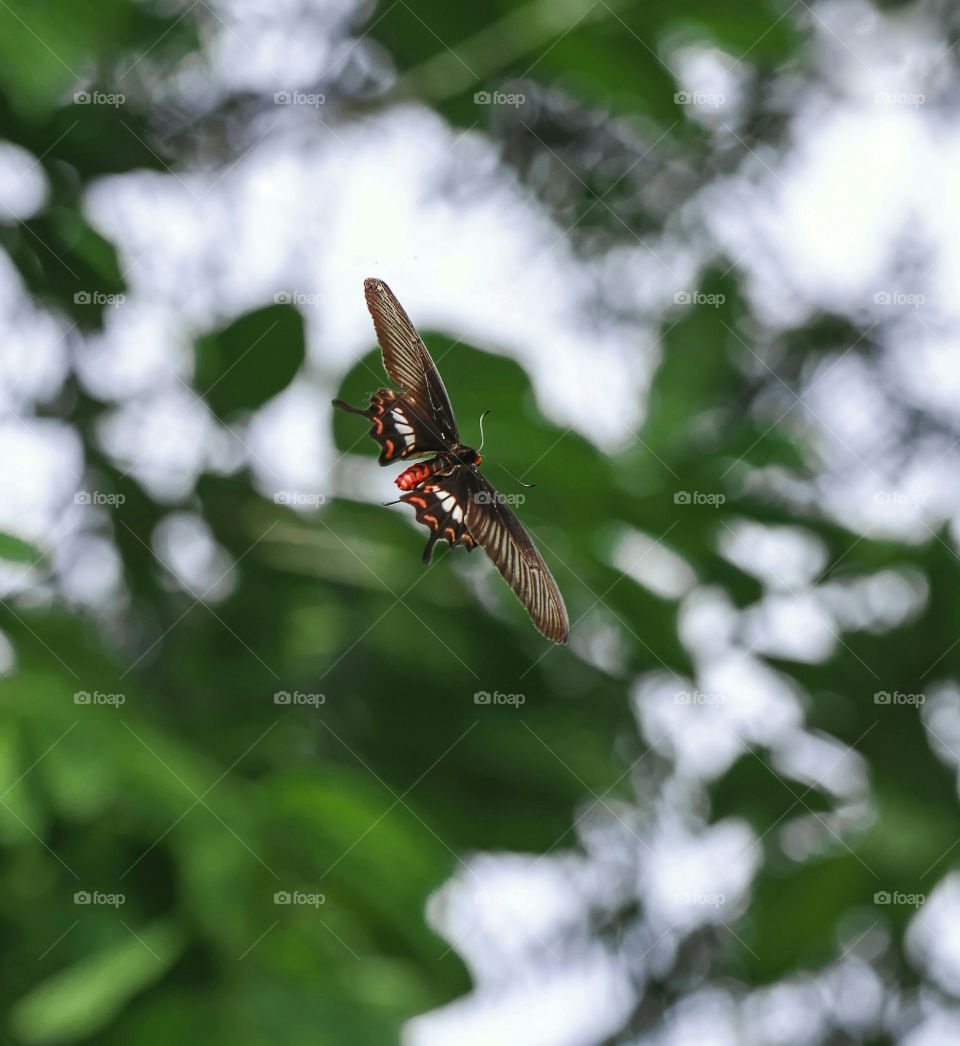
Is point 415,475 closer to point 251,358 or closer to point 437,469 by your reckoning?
point 437,469

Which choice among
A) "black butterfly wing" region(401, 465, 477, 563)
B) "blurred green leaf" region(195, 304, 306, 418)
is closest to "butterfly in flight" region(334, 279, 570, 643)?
"black butterfly wing" region(401, 465, 477, 563)

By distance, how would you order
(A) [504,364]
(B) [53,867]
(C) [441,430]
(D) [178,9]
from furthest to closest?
(D) [178,9] → (A) [504,364] → (B) [53,867] → (C) [441,430]

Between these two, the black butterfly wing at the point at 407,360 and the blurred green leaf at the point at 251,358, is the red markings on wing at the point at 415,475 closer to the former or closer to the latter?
the black butterfly wing at the point at 407,360

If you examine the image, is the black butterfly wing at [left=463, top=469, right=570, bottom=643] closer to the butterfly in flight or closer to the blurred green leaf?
the butterfly in flight

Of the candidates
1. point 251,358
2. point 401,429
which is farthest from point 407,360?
point 251,358

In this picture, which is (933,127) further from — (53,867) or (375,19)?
(53,867)

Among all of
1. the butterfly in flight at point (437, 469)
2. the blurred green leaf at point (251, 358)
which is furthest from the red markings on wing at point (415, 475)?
the blurred green leaf at point (251, 358)

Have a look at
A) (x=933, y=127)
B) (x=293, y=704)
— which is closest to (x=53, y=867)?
(x=293, y=704)
